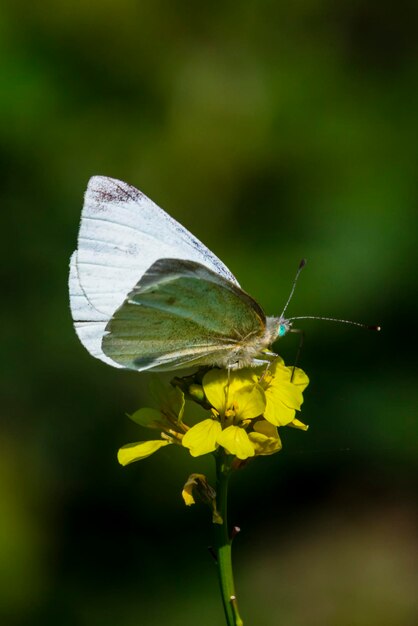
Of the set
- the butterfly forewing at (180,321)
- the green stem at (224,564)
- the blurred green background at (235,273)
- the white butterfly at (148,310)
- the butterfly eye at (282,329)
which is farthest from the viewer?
the blurred green background at (235,273)

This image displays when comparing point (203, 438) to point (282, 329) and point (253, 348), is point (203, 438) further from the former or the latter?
point (282, 329)

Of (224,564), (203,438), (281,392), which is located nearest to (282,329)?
(281,392)

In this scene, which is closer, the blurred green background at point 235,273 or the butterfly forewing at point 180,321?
the butterfly forewing at point 180,321

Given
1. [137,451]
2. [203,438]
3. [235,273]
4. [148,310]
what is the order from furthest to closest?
1. [235,273]
2. [148,310]
3. [137,451]
4. [203,438]

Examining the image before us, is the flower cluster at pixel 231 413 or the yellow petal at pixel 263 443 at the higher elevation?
the flower cluster at pixel 231 413

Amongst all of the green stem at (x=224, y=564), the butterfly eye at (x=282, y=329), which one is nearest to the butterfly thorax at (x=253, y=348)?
the butterfly eye at (x=282, y=329)

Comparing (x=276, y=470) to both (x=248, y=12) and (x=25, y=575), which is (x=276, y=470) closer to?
(x=25, y=575)

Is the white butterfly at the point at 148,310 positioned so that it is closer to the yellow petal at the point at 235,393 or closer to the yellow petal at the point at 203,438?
the yellow petal at the point at 235,393
